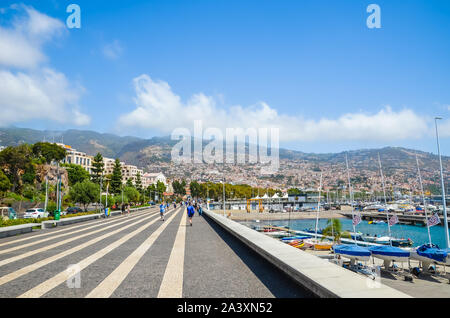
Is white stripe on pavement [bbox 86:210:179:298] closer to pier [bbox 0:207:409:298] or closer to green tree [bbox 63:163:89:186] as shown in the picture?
pier [bbox 0:207:409:298]

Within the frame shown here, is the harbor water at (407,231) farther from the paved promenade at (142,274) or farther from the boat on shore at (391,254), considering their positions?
the paved promenade at (142,274)

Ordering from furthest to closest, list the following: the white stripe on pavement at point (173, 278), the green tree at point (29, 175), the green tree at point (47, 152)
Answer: the green tree at point (47, 152)
the green tree at point (29, 175)
the white stripe on pavement at point (173, 278)

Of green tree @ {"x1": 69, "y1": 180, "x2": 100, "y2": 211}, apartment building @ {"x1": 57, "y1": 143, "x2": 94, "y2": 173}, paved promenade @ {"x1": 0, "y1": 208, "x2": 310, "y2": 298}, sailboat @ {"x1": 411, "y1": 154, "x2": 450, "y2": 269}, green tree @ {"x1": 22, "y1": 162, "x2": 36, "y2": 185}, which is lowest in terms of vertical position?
sailboat @ {"x1": 411, "y1": 154, "x2": 450, "y2": 269}

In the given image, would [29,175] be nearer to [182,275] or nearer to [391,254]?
[391,254]

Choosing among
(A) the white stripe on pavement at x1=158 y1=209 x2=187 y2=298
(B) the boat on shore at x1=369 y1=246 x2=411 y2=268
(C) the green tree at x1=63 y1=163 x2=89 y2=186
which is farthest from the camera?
(C) the green tree at x1=63 y1=163 x2=89 y2=186

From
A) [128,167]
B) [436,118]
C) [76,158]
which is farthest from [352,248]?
[128,167]

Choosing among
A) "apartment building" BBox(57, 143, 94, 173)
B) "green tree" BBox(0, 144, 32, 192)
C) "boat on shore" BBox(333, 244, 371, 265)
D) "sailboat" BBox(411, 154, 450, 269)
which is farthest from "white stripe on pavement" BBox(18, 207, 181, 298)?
"apartment building" BBox(57, 143, 94, 173)

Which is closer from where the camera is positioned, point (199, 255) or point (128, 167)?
point (199, 255)

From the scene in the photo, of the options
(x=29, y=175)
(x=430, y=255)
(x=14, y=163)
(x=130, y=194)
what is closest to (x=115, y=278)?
(x=430, y=255)

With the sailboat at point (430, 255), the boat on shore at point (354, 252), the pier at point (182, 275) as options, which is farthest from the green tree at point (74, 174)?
the sailboat at point (430, 255)

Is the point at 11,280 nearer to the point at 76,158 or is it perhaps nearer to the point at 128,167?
the point at 76,158

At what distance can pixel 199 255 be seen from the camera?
8.20 meters

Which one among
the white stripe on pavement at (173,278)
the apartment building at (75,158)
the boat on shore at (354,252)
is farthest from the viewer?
the apartment building at (75,158)
